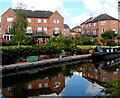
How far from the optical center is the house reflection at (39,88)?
10055 millimetres

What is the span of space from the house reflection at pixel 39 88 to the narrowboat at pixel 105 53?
43.0ft

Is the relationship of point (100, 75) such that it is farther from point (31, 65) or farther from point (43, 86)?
point (31, 65)

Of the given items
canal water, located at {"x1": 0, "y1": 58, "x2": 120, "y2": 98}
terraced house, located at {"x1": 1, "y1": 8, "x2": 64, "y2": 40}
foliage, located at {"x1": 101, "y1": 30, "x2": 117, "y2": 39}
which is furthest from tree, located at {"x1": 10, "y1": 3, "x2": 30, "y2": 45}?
foliage, located at {"x1": 101, "y1": 30, "x2": 117, "y2": 39}

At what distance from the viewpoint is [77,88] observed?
10.9m

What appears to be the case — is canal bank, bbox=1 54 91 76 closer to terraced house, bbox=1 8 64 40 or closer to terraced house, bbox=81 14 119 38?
terraced house, bbox=1 8 64 40

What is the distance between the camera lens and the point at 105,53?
25.6 m

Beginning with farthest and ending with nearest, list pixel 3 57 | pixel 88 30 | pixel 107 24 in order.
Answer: pixel 88 30 < pixel 107 24 < pixel 3 57

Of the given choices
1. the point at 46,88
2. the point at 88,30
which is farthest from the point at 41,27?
the point at 46,88

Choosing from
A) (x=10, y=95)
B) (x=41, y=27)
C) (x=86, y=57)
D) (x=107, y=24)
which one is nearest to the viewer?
(x=10, y=95)

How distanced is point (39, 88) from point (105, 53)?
17782 millimetres

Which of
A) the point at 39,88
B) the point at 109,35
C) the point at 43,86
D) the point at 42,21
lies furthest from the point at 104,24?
the point at 39,88

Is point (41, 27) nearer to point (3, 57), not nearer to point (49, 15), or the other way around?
point (49, 15)

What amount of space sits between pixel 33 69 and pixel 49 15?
78.6 ft

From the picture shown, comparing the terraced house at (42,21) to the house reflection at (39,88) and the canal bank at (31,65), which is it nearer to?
the canal bank at (31,65)
